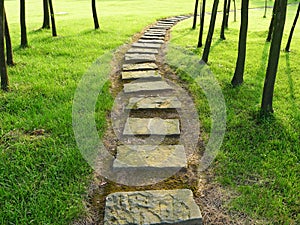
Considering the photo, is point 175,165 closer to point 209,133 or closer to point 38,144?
point 209,133

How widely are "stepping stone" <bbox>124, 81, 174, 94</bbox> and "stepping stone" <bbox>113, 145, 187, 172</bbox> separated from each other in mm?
1513

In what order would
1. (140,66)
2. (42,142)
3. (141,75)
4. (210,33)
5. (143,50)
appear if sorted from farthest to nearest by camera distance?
(143,50) < (210,33) < (140,66) < (141,75) < (42,142)

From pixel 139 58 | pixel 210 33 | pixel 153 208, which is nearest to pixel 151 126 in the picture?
pixel 153 208

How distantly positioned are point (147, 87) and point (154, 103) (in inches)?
23.1

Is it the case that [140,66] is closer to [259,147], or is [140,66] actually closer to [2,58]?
[2,58]

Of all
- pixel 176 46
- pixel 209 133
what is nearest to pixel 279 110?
pixel 209 133

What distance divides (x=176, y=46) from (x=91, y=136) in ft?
15.8

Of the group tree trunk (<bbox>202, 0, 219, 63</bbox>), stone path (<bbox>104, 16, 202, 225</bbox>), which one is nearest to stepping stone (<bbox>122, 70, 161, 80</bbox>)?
stone path (<bbox>104, 16, 202, 225</bbox>)

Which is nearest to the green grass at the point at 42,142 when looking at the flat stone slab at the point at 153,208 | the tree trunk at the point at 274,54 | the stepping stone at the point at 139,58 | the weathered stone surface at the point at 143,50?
the flat stone slab at the point at 153,208

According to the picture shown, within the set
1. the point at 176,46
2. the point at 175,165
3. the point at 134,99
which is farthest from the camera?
the point at 176,46

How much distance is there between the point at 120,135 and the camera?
3.50 metres

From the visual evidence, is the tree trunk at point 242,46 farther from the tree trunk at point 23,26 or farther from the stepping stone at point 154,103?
the tree trunk at point 23,26

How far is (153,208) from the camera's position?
2357mm

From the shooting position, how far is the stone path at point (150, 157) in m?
2.28
